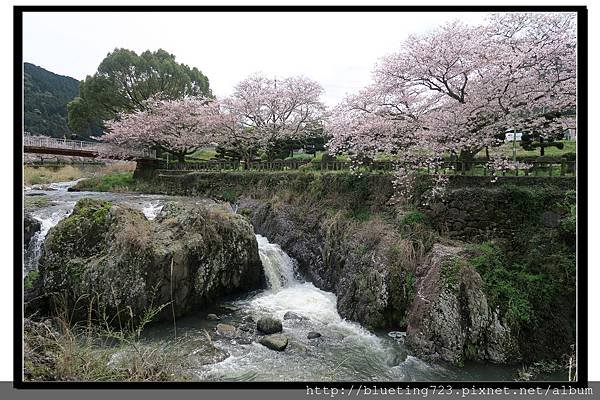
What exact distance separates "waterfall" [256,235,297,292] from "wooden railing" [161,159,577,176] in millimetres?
2513

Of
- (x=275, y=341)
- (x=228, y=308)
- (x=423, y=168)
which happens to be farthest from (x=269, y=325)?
(x=423, y=168)

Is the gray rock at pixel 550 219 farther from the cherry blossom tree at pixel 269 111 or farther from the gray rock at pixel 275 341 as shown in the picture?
the cherry blossom tree at pixel 269 111

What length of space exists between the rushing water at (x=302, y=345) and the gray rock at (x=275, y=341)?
0.22ft

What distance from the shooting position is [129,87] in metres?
14.4

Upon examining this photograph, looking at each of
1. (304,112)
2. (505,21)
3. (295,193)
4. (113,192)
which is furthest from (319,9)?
(113,192)

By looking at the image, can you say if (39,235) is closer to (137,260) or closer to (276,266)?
(137,260)

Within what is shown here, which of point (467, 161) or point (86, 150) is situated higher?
point (86, 150)

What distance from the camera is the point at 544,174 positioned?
5.30m

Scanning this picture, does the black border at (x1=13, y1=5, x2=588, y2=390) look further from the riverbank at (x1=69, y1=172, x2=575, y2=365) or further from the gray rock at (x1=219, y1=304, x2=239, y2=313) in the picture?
the gray rock at (x1=219, y1=304, x2=239, y2=313)

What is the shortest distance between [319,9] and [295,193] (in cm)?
588

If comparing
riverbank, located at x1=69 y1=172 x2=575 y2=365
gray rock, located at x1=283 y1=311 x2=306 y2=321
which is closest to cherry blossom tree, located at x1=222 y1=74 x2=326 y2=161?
riverbank, located at x1=69 y1=172 x2=575 y2=365

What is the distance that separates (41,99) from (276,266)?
16.2ft

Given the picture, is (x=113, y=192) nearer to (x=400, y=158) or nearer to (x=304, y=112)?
(x=304, y=112)

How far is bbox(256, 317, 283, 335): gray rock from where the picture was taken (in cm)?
497
